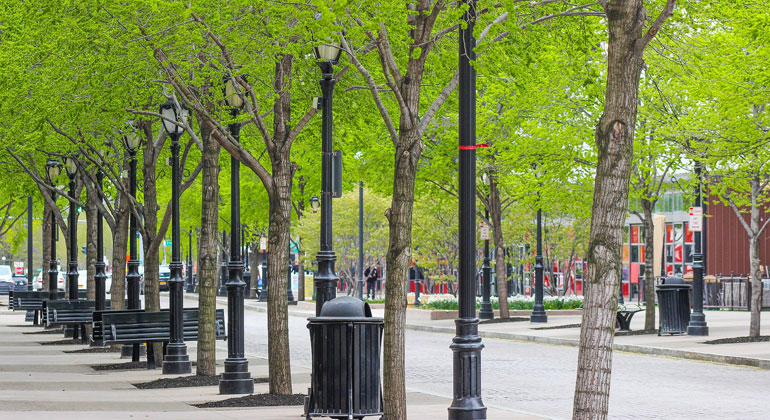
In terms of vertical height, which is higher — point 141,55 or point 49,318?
point 141,55

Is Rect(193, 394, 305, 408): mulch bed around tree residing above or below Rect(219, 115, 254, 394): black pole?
below

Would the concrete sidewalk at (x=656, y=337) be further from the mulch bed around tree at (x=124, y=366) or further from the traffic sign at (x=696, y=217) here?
the mulch bed around tree at (x=124, y=366)

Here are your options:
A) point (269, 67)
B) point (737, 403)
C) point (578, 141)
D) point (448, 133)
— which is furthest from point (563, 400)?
point (448, 133)

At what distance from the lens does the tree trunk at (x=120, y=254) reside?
25.8 m

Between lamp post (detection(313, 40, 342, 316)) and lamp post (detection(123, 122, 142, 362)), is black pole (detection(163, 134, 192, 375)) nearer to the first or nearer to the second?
lamp post (detection(123, 122, 142, 362))

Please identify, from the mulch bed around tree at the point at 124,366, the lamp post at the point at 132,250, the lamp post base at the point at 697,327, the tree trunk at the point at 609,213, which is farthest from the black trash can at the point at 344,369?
the lamp post base at the point at 697,327

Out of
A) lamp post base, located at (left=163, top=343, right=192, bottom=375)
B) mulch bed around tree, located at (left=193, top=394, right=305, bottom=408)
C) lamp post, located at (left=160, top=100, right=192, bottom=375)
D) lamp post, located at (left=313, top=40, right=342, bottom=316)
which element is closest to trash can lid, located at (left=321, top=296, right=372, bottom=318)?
lamp post, located at (left=313, top=40, right=342, bottom=316)

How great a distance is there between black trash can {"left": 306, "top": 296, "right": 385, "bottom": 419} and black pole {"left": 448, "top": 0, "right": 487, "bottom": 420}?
1.18 meters

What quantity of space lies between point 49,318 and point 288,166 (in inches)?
600

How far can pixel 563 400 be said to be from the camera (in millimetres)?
16719

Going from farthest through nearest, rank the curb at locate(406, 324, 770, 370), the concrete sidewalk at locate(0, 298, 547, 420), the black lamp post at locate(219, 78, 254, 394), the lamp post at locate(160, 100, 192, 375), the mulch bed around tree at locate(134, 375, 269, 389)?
1. the curb at locate(406, 324, 770, 370)
2. the lamp post at locate(160, 100, 192, 375)
3. the mulch bed around tree at locate(134, 375, 269, 389)
4. the black lamp post at locate(219, 78, 254, 394)
5. the concrete sidewalk at locate(0, 298, 547, 420)

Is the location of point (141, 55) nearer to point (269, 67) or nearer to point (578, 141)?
point (269, 67)

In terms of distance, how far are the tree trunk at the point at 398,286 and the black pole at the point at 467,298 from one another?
4.05ft

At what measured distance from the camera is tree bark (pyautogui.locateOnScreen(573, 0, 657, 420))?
818 centimetres
